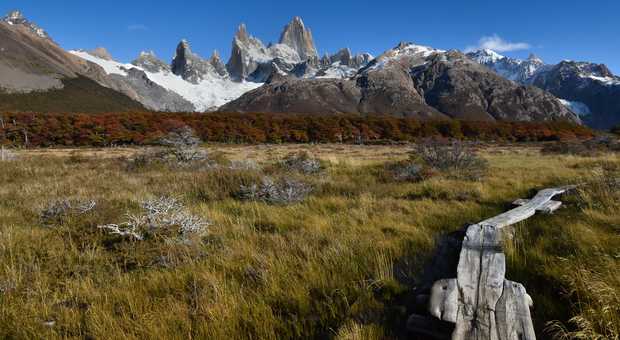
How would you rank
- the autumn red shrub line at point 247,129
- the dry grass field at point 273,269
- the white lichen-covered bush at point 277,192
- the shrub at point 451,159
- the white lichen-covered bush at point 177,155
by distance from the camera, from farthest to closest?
the autumn red shrub line at point 247,129 → the white lichen-covered bush at point 177,155 → the shrub at point 451,159 → the white lichen-covered bush at point 277,192 → the dry grass field at point 273,269

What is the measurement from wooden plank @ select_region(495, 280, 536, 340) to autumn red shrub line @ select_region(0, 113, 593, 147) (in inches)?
2039

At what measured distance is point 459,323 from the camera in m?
1.85

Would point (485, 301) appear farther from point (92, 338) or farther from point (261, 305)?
point (92, 338)

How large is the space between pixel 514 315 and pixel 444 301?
0.41 meters

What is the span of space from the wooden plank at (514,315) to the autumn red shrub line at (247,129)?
51.8 metres

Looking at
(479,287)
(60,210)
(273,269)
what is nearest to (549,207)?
(479,287)

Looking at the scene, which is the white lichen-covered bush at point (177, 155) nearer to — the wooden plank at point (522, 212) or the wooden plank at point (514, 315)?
the wooden plank at point (522, 212)

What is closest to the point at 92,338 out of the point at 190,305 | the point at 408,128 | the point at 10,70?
the point at 190,305

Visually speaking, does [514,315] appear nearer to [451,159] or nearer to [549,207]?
[549,207]

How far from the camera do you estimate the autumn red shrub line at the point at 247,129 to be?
53.7 metres

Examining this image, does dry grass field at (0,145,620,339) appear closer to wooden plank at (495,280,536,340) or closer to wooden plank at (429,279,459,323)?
wooden plank at (495,280,536,340)

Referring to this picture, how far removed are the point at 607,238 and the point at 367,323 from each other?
3029mm

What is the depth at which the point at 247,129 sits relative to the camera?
5981 centimetres

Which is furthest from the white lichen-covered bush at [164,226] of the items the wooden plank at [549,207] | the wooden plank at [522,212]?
the wooden plank at [549,207]
